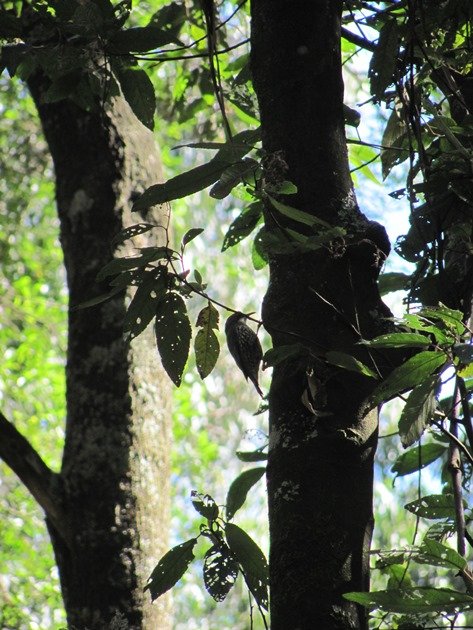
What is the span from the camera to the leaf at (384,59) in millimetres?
1273

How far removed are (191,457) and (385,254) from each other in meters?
4.75

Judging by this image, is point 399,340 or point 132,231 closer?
point 399,340

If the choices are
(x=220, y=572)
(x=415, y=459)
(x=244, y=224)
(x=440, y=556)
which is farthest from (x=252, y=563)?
(x=244, y=224)

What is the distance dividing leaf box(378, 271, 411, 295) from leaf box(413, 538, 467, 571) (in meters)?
0.65

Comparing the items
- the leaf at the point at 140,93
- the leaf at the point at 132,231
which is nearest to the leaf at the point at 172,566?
the leaf at the point at 132,231

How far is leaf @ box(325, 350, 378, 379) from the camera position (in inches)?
35.2

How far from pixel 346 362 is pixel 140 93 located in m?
0.63

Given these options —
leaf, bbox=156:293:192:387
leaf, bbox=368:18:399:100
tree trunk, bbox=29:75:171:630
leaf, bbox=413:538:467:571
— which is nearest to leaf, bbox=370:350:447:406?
leaf, bbox=413:538:467:571

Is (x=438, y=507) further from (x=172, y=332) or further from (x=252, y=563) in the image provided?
(x=172, y=332)

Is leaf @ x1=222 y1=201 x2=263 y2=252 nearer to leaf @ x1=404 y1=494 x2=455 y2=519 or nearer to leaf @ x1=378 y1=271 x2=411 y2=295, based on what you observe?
leaf @ x1=378 y1=271 x2=411 y2=295

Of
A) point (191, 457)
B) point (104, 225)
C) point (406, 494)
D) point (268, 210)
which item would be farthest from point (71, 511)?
point (406, 494)

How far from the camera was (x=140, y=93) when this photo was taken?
4.26ft

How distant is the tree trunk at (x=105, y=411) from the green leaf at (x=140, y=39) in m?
0.24

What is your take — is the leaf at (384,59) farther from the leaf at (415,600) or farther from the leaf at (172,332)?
the leaf at (415,600)
